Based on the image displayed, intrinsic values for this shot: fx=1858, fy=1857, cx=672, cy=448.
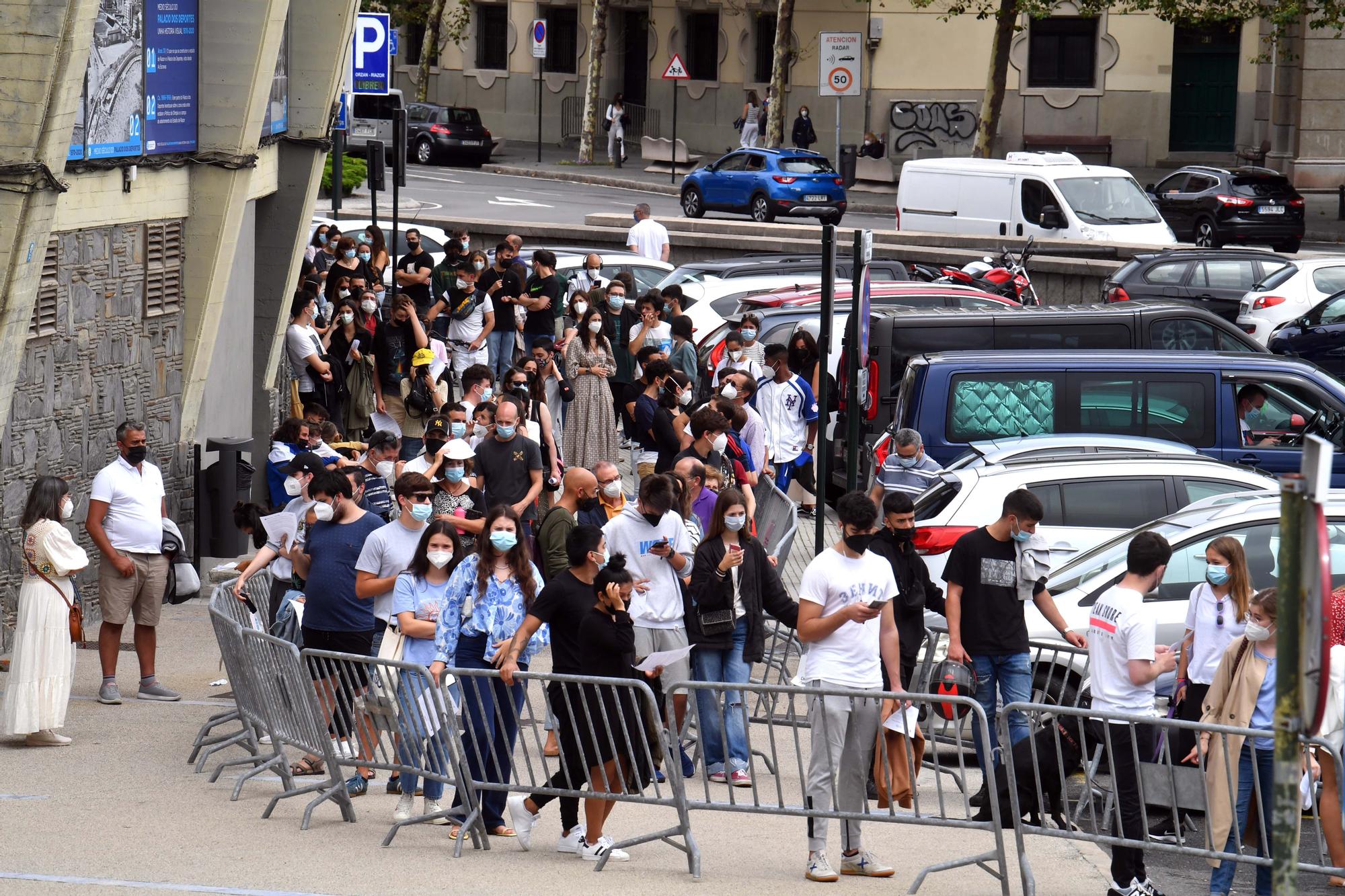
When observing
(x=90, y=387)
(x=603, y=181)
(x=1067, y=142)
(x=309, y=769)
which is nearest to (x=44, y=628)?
(x=309, y=769)

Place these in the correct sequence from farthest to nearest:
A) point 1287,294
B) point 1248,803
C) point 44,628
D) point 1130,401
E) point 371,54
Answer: point 1287,294 < point 371,54 < point 1130,401 < point 44,628 < point 1248,803

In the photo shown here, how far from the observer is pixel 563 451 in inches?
619

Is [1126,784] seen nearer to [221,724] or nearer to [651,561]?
[651,561]

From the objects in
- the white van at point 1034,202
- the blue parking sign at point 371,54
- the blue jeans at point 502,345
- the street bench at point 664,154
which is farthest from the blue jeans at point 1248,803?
the street bench at point 664,154

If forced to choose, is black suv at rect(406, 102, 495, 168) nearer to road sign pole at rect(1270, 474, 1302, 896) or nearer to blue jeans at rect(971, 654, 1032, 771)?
blue jeans at rect(971, 654, 1032, 771)

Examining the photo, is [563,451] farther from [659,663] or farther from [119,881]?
[119,881]

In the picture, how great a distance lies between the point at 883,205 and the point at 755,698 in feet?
111

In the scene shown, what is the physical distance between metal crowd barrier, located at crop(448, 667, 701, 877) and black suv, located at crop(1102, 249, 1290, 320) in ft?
57.3

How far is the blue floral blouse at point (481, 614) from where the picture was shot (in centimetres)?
865

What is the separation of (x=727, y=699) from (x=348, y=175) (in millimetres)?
31454

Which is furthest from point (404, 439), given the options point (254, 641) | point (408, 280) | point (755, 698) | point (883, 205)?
point (883, 205)

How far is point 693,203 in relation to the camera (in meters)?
40.8

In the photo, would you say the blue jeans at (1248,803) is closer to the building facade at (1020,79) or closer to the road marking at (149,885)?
the road marking at (149,885)

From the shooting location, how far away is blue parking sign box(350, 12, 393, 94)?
22656 millimetres
